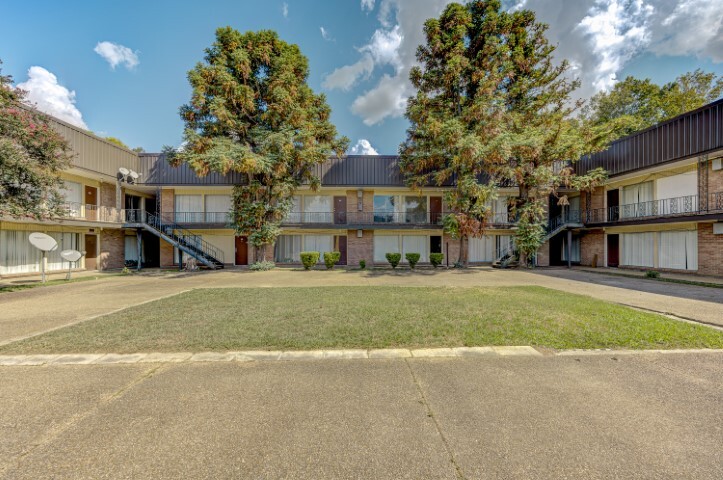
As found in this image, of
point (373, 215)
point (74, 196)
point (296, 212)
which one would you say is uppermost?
point (74, 196)

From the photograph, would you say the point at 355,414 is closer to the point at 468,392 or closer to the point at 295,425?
the point at 295,425

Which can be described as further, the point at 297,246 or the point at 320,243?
the point at 320,243

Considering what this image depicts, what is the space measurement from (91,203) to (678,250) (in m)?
34.6

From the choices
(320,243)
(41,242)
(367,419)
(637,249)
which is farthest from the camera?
(320,243)

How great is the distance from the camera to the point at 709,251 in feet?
46.2

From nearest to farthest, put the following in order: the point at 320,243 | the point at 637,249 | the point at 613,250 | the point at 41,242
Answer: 1. the point at 41,242
2. the point at 637,249
3. the point at 613,250
4. the point at 320,243

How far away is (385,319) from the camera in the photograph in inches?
236

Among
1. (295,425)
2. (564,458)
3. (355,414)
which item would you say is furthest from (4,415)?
(564,458)

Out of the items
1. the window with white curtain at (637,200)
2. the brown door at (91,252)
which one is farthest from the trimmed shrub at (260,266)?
the window with white curtain at (637,200)

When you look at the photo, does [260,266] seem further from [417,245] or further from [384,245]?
[417,245]

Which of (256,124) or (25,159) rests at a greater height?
(256,124)

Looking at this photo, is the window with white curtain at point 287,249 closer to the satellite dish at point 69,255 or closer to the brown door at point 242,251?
the brown door at point 242,251

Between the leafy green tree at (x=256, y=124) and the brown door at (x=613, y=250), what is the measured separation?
66.4 ft

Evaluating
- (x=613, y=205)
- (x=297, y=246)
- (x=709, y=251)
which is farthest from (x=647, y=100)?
(x=297, y=246)
